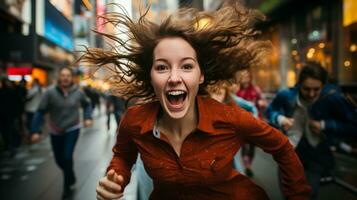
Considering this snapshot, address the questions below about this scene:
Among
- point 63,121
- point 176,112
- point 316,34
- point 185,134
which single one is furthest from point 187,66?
point 316,34

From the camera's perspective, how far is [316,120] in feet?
13.4

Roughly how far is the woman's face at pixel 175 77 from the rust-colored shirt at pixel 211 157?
12 cm

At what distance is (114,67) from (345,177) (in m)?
4.98

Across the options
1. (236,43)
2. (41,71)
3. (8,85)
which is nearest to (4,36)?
(8,85)

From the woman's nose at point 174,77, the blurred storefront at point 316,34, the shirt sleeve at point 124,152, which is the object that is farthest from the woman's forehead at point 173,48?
the blurred storefront at point 316,34

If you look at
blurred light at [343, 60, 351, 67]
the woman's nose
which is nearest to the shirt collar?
the woman's nose

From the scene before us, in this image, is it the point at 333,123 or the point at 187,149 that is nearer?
the point at 187,149

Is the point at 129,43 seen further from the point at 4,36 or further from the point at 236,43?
the point at 4,36

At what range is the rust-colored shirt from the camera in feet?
7.07

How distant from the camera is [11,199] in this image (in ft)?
19.1

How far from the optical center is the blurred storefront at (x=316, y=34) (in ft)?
32.7

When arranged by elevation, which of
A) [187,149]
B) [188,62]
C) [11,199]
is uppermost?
[188,62]

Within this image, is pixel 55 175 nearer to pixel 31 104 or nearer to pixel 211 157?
pixel 31 104

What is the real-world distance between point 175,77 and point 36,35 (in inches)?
587
